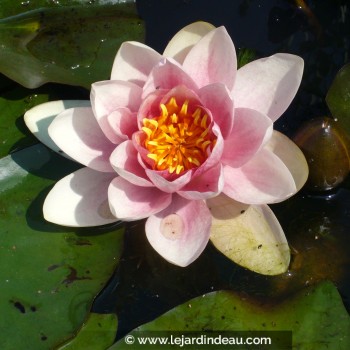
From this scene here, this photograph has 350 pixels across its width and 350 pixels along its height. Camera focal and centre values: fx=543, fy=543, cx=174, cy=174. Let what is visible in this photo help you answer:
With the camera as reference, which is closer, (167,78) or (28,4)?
(167,78)

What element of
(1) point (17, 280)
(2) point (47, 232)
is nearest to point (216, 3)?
(2) point (47, 232)

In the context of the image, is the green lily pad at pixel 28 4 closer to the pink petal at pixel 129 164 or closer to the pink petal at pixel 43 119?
the pink petal at pixel 43 119

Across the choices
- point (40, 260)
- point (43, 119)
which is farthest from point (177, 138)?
point (40, 260)

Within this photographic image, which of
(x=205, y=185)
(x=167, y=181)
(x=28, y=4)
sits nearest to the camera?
(x=167, y=181)

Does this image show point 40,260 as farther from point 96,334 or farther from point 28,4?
point 28,4

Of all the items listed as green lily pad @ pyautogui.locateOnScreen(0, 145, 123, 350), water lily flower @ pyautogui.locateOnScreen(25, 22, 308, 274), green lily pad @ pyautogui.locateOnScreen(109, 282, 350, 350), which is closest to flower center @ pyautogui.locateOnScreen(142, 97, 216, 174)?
water lily flower @ pyautogui.locateOnScreen(25, 22, 308, 274)

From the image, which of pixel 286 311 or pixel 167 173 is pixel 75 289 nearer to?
pixel 167 173

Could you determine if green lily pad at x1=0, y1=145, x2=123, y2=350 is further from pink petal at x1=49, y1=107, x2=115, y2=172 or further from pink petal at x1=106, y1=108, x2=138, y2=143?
pink petal at x1=106, y1=108, x2=138, y2=143
